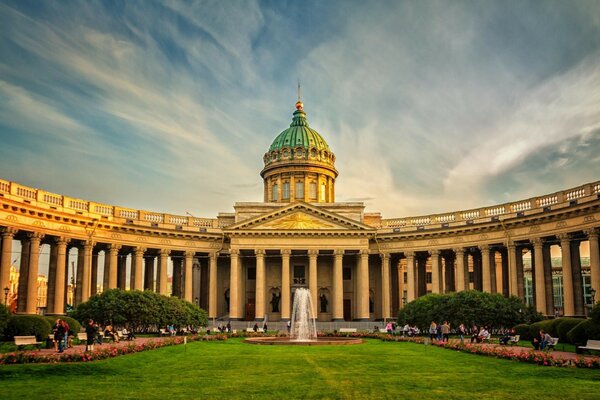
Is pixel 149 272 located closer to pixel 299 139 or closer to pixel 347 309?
pixel 347 309

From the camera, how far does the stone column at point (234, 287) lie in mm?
70562

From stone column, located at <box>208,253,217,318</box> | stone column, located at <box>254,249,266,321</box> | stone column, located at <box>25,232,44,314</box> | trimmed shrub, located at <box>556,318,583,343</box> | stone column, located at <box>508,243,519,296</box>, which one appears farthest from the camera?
stone column, located at <box>208,253,217,318</box>

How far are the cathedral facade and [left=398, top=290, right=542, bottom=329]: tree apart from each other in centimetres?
683

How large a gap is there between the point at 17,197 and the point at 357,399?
41.8m

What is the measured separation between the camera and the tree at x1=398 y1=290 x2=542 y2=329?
4919 cm

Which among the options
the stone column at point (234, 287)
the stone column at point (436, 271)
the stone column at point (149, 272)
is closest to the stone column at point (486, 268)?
the stone column at point (436, 271)

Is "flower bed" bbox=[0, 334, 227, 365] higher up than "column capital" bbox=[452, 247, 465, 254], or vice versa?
"column capital" bbox=[452, 247, 465, 254]

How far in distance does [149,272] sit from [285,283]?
649 inches

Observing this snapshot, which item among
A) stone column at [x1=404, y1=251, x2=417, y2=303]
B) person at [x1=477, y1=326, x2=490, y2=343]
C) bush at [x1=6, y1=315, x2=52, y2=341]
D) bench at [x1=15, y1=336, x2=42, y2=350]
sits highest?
stone column at [x1=404, y1=251, x2=417, y2=303]

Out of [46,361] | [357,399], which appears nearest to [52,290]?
[46,361]

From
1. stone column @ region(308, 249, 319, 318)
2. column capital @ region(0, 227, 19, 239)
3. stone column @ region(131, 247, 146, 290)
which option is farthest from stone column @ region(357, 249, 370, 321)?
column capital @ region(0, 227, 19, 239)

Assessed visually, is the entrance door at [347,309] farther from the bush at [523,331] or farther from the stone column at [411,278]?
the bush at [523,331]

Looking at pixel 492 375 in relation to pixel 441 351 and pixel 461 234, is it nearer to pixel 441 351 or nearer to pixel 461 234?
pixel 441 351

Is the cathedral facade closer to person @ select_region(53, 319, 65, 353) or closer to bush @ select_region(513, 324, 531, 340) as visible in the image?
bush @ select_region(513, 324, 531, 340)
